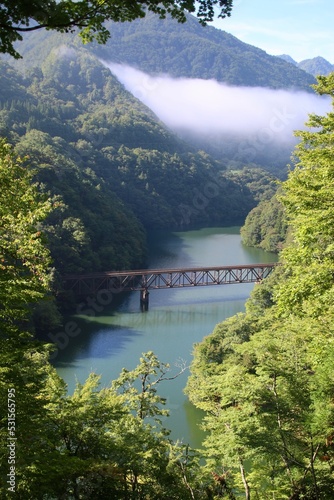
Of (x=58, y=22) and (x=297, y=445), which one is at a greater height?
(x=58, y=22)

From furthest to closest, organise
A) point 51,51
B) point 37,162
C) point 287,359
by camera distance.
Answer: point 51,51, point 37,162, point 287,359

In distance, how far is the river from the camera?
55.6 ft

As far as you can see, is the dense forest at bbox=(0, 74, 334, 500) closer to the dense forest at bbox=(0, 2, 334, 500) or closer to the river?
the dense forest at bbox=(0, 2, 334, 500)

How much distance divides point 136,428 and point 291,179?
4.68m

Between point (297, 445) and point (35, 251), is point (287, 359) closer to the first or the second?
point (297, 445)

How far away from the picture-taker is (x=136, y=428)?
299 inches

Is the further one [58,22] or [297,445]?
[297,445]

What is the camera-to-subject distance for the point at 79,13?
2.78m

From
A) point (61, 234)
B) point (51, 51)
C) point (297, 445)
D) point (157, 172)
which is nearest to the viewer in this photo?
point (297, 445)

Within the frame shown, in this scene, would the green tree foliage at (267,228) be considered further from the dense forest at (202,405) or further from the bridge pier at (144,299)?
the dense forest at (202,405)

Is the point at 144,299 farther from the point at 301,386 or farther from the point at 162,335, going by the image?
the point at 301,386

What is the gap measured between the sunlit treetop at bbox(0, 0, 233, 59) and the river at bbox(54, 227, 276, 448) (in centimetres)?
1206

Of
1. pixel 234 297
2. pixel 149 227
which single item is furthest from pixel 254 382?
pixel 149 227

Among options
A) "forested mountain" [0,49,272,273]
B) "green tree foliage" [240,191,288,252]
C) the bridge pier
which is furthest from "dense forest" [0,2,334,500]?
"green tree foliage" [240,191,288,252]
